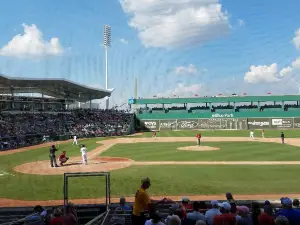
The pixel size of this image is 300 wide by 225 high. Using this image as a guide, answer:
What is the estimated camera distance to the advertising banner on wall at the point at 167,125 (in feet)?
261

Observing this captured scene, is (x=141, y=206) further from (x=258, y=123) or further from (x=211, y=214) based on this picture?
(x=258, y=123)

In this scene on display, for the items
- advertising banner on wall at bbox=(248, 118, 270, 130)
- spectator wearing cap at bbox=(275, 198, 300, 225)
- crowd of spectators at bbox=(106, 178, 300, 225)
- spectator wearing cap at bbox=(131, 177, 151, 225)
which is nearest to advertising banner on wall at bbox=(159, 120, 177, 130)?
advertising banner on wall at bbox=(248, 118, 270, 130)

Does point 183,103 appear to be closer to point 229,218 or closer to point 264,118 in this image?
point 264,118

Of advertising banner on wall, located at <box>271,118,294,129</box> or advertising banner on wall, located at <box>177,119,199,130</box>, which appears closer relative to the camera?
advertising banner on wall, located at <box>271,118,294,129</box>

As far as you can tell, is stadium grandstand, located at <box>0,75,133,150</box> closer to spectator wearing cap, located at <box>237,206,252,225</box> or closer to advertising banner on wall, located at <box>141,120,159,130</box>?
advertising banner on wall, located at <box>141,120,159,130</box>

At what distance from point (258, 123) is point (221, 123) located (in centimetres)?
821

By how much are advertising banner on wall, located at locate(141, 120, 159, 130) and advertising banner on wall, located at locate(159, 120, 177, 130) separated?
3.29 feet

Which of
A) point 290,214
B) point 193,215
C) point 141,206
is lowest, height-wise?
point 141,206

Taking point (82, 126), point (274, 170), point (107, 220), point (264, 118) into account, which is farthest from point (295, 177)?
point (264, 118)

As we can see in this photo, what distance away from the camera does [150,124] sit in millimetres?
80875

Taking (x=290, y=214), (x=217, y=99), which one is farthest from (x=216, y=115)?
(x=290, y=214)

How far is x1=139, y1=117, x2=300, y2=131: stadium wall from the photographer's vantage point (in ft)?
245

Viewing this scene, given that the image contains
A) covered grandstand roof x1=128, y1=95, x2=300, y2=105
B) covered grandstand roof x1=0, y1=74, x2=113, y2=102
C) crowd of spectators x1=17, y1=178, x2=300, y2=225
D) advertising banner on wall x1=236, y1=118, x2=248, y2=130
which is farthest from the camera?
covered grandstand roof x1=128, y1=95, x2=300, y2=105

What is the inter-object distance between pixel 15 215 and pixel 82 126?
5402 cm
